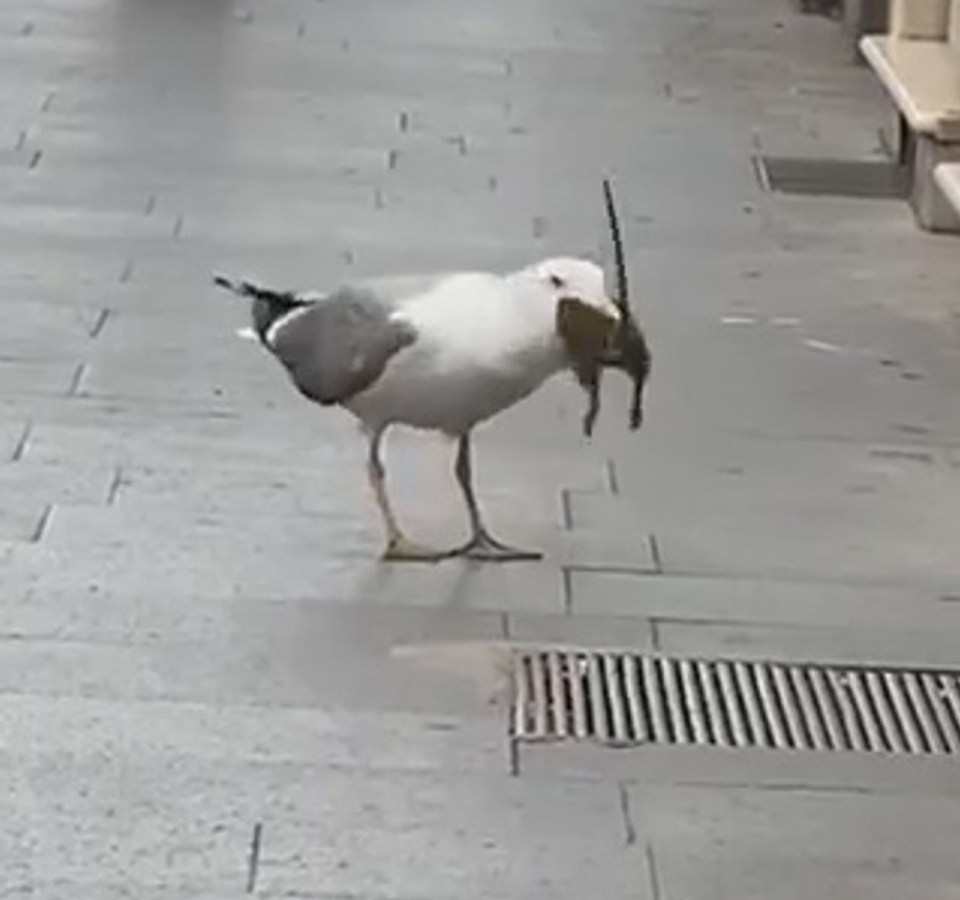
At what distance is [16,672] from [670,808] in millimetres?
942

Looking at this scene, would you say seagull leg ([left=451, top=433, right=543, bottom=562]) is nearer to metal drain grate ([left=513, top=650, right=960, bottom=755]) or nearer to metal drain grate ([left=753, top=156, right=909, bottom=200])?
metal drain grate ([left=513, top=650, right=960, bottom=755])

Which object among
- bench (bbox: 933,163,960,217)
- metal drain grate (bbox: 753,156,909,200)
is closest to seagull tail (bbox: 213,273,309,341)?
bench (bbox: 933,163,960,217)

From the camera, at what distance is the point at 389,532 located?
15.0 feet

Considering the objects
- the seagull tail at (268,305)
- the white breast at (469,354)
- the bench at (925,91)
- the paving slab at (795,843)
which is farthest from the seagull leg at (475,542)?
the bench at (925,91)

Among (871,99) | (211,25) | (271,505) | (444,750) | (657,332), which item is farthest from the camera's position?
(211,25)

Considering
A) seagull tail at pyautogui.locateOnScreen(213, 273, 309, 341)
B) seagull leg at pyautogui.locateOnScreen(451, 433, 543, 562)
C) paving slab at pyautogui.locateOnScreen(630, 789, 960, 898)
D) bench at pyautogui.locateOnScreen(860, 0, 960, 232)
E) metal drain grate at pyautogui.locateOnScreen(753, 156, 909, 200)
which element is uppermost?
seagull tail at pyautogui.locateOnScreen(213, 273, 309, 341)

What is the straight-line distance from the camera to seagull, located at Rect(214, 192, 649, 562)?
14.0ft

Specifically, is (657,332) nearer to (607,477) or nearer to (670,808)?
(607,477)

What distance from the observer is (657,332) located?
5941 mm

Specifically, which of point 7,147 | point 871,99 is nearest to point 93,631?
point 7,147

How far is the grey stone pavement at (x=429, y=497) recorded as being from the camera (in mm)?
3590

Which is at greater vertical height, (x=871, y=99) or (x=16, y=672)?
(x=16, y=672)

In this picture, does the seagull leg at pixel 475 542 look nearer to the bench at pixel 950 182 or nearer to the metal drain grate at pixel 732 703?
the metal drain grate at pixel 732 703

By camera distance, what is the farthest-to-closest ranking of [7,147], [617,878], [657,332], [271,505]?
[7,147], [657,332], [271,505], [617,878]
